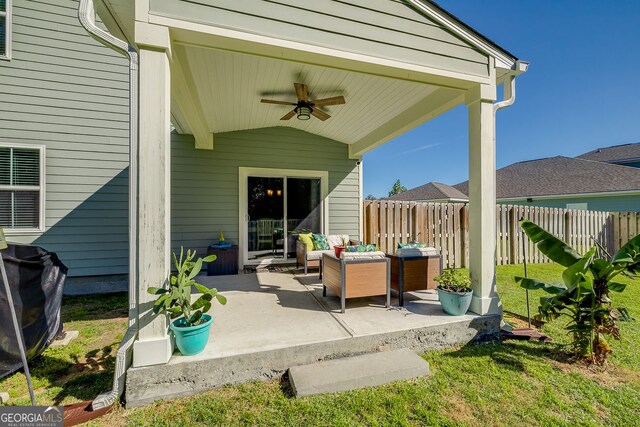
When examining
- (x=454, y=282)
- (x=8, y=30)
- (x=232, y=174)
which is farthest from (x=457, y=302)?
(x=8, y=30)

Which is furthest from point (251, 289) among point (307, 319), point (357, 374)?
point (357, 374)

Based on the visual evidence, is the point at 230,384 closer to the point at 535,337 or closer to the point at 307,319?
the point at 307,319

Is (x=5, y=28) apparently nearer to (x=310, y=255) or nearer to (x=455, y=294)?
(x=310, y=255)

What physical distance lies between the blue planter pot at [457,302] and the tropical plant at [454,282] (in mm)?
69

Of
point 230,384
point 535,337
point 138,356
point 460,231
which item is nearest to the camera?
point 138,356

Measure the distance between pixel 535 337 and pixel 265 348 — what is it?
10.5 ft

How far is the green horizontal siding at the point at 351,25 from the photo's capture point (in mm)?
2451

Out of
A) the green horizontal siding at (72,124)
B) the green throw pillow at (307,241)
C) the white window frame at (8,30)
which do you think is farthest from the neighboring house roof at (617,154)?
the white window frame at (8,30)

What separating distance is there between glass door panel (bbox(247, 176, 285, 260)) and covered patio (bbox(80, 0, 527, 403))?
4.04ft

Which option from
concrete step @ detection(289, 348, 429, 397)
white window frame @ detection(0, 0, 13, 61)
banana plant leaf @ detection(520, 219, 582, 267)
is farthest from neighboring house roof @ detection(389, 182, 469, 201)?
white window frame @ detection(0, 0, 13, 61)

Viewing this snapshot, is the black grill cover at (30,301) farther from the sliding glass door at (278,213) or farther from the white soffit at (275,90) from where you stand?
the sliding glass door at (278,213)

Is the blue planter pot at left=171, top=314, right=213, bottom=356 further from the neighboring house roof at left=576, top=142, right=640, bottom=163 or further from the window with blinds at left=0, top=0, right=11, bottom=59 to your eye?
the neighboring house roof at left=576, top=142, right=640, bottom=163

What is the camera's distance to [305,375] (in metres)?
2.37

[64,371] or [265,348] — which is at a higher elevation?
[265,348]
